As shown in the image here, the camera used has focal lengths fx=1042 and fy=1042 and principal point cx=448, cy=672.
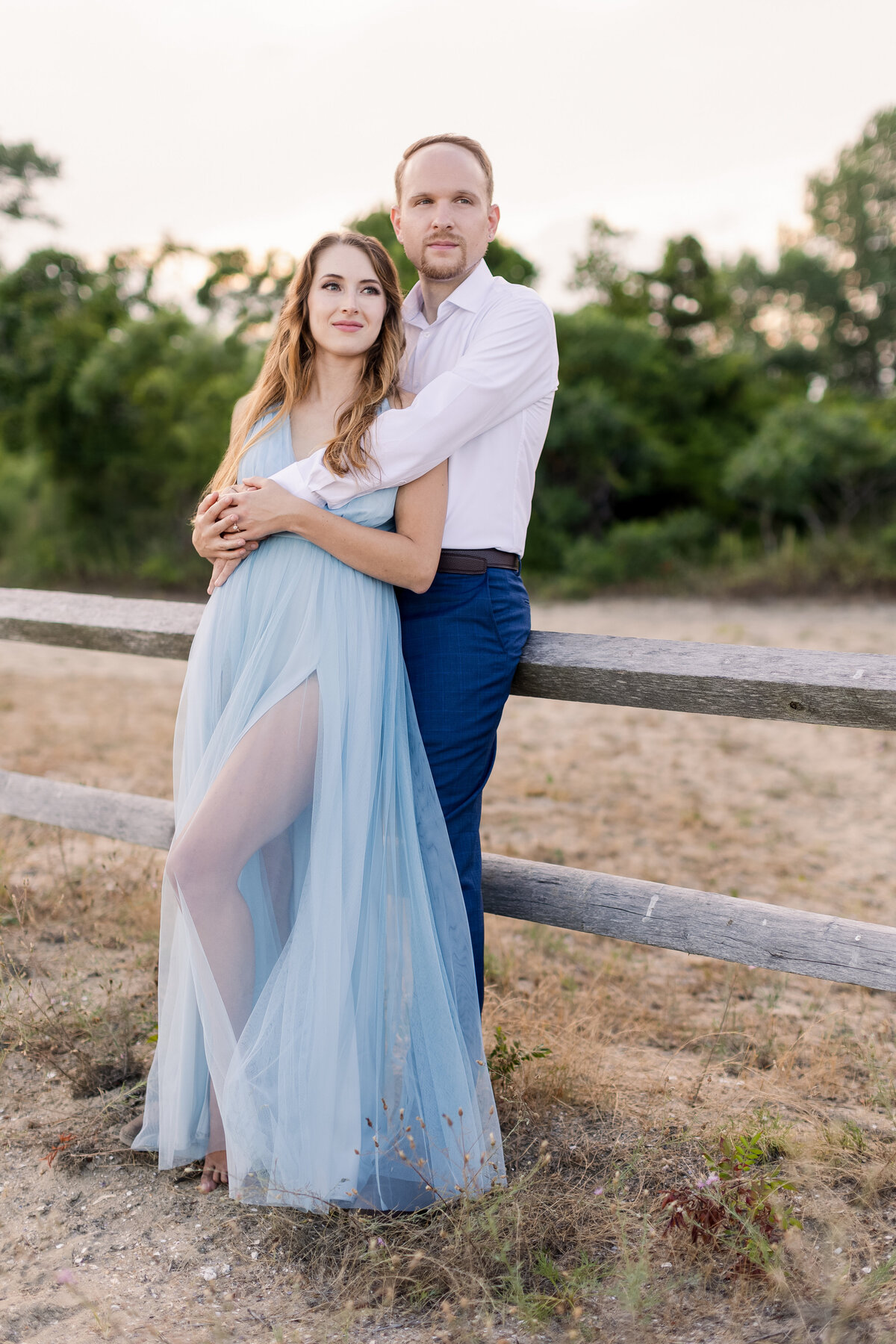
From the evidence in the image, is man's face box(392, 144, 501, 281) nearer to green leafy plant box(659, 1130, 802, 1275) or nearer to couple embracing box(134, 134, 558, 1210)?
couple embracing box(134, 134, 558, 1210)

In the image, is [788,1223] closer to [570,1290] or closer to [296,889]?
[570,1290]

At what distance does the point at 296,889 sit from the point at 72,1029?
3.54ft

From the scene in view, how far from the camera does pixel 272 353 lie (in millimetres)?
2586

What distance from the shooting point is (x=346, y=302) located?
243 centimetres

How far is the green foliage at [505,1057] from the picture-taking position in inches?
104

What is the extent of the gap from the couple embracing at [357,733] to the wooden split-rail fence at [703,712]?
204 millimetres

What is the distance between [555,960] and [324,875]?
1916 mm

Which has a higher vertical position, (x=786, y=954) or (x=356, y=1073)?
(x=786, y=954)

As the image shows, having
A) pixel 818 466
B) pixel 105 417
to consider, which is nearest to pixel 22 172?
pixel 105 417

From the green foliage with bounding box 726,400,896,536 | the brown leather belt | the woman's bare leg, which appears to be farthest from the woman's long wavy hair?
the green foliage with bounding box 726,400,896,536

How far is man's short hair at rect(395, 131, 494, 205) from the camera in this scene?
252 centimetres

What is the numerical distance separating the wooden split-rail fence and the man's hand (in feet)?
2.26

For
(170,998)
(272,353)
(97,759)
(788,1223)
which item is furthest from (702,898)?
(97,759)

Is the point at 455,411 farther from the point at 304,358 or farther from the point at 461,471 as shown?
the point at 304,358
